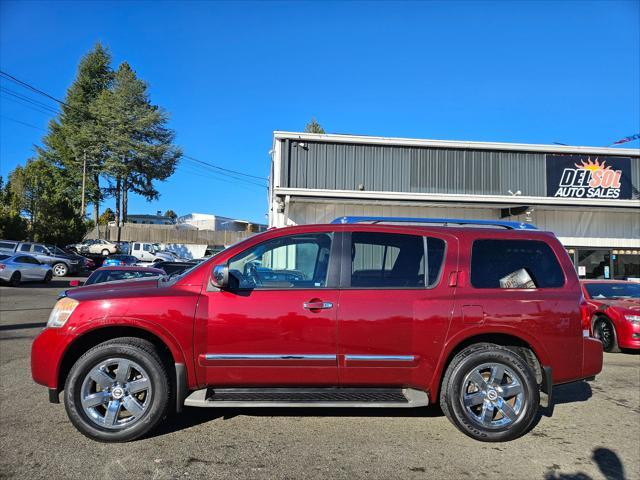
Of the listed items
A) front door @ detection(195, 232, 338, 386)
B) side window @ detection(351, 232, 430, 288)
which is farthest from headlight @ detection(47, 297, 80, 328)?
side window @ detection(351, 232, 430, 288)

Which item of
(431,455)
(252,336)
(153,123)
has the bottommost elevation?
(431,455)

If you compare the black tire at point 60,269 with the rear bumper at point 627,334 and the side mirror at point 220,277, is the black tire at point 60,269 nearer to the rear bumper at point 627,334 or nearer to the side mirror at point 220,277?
the side mirror at point 220,277

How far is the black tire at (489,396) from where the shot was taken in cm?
405

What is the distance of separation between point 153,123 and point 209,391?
146 ft

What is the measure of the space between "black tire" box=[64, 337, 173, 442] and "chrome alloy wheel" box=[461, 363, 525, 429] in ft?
8.56

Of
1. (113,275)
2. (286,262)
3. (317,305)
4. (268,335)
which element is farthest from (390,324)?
(113,275)

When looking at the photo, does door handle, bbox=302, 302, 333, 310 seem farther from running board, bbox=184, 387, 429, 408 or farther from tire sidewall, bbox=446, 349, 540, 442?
tire sidewall, bbox=446, 349, 540, 442

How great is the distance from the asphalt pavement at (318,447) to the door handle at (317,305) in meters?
1.13

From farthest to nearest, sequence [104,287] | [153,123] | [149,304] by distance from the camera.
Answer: [153,123] < [104,287] < [149,304]

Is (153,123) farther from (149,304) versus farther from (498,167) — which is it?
(149,304)

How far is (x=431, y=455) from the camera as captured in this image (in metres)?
3.75

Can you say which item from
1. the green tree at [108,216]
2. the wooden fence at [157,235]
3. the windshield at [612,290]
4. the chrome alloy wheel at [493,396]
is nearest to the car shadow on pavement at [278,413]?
the chrome alloy wheel at [493,396]

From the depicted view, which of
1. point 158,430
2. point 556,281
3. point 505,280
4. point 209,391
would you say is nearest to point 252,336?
point 209,391

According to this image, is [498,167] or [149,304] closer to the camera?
[149,304]
